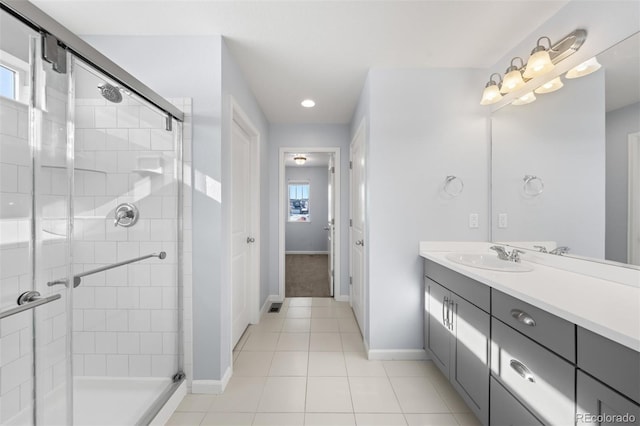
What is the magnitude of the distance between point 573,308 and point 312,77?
2.38 meters

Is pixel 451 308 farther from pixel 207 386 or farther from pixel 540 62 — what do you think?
pixel 207 386

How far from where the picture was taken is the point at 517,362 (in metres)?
1.21

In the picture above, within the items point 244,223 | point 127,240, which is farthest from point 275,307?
point 127,240

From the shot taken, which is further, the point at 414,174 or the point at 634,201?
the point at 414,174

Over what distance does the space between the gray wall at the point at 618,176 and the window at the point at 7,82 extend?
2.63 metres

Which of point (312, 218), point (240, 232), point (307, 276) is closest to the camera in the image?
point (240, 232)

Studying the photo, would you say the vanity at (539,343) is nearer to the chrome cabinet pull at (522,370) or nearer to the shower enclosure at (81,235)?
the chrome cabinet pull at (522,370)

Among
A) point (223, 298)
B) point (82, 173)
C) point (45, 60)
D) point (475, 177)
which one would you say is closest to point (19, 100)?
point (45, 60)

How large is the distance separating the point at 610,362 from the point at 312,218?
7081mm

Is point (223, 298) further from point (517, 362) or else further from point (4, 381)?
point (517, 362)

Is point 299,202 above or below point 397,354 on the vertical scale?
above

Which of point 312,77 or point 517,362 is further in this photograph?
point 312,77

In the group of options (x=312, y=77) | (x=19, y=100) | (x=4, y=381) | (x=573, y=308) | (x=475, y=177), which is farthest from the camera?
(x=312, y=77)

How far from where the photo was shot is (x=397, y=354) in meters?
2.27
